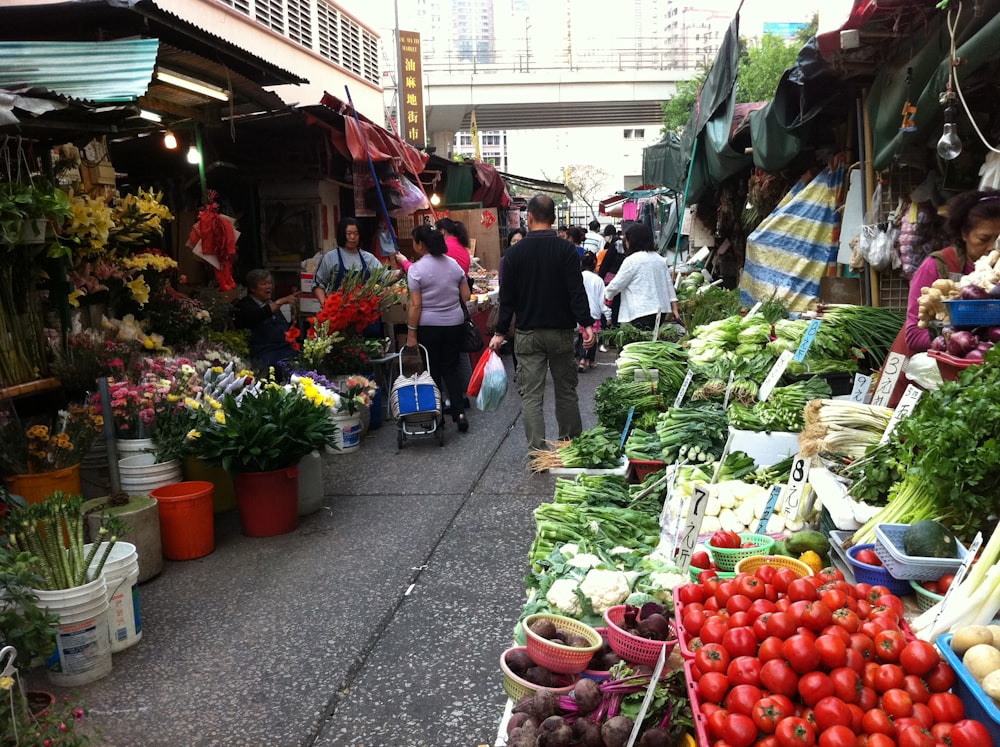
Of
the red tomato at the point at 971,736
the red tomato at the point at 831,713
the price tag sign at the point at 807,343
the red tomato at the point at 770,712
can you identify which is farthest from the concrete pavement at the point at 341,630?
the price tag sign at the point at 807,343

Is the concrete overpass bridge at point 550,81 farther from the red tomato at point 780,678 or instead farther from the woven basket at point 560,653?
the red tomato at point 780,678

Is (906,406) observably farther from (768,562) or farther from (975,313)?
(768,562)

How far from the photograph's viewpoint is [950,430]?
2.74m

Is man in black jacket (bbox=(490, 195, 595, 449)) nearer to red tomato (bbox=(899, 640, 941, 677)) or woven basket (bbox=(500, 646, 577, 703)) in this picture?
woven basket (bbox=(500, 646, 577, 703))

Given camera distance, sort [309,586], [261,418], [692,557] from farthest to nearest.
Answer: [261,418], [309,586], [692,557]

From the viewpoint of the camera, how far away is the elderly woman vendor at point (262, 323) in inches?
313

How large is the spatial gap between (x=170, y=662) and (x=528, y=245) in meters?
4.19

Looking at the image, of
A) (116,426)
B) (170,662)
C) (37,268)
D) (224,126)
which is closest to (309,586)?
(170,662)

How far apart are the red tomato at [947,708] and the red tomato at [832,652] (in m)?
0.21

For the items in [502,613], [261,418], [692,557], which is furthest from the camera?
[261,418]

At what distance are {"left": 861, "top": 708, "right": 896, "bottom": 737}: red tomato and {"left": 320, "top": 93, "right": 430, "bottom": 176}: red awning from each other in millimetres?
7967

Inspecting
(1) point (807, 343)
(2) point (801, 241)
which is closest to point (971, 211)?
(1) point (807, 343)

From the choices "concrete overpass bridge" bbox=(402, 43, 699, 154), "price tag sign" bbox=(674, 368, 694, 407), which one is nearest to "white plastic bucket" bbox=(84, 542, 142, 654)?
"price tag sign" bbox=(674, 368, 694, 407)

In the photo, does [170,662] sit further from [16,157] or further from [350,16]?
[350,16]
